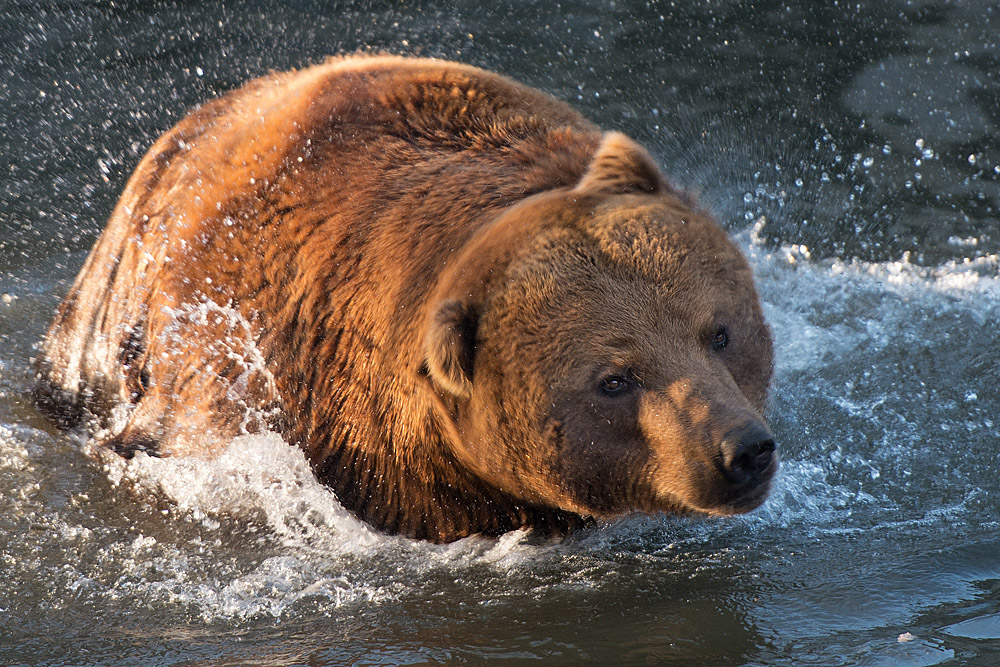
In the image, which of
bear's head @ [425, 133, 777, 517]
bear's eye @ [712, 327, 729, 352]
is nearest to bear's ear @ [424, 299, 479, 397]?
bear's head @ [425, 133, 777, 517]

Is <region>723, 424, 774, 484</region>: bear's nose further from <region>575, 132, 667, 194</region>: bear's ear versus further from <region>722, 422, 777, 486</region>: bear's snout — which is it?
<region>575, 132, 667, 194</region>: bear's ear

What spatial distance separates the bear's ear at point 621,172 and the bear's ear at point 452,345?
23.7 inches

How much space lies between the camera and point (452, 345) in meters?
3.31

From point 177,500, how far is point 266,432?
0.78m

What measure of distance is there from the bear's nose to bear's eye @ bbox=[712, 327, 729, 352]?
Answer: 1.16 feet

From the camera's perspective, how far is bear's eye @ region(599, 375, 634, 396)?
10.7 ft

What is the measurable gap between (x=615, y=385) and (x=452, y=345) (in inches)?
20.2

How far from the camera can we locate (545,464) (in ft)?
11.2

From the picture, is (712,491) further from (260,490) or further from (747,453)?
(260,490)

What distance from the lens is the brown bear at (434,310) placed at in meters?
3.28

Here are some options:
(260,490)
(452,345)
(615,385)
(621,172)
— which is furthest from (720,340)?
(260,490)

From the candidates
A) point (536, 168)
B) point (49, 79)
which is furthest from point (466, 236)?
point (49, 79)

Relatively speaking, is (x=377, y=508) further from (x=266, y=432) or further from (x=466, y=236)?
(x=466, y=236)

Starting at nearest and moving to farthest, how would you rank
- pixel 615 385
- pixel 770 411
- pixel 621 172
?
pixel 615 385, pixel 621 172, pixel 770 411
